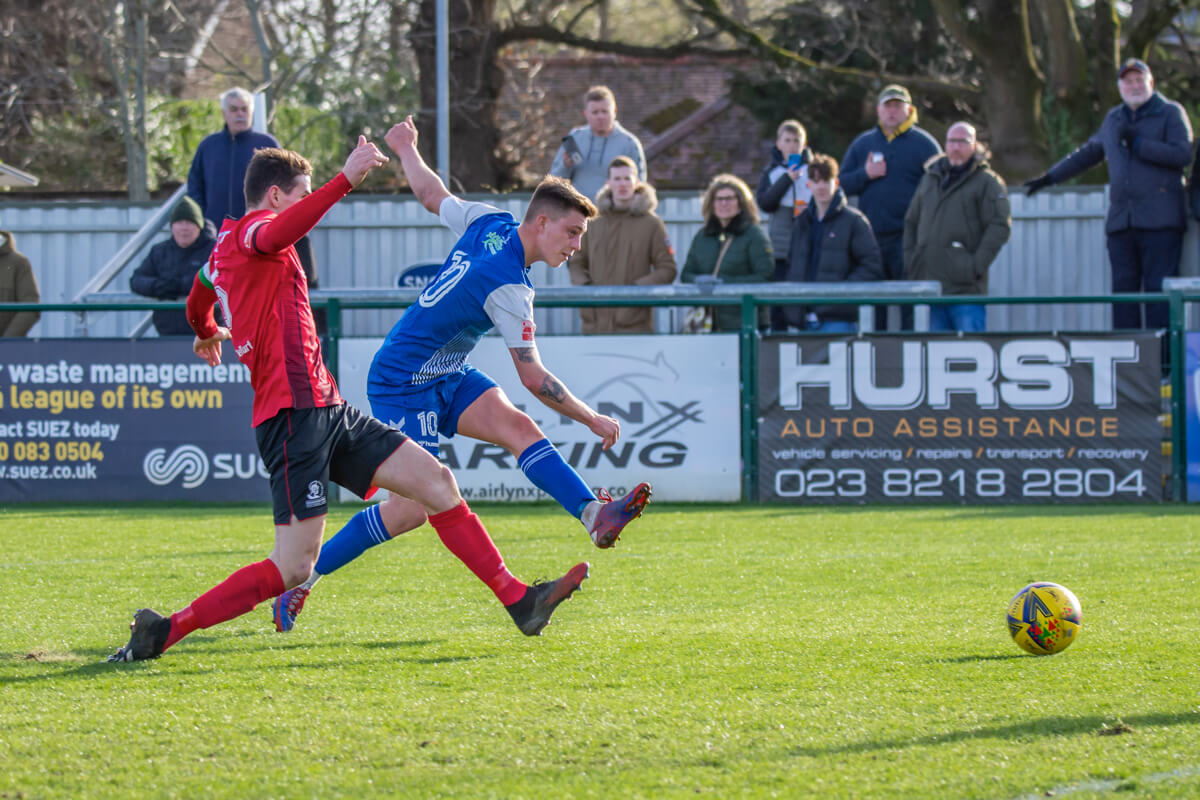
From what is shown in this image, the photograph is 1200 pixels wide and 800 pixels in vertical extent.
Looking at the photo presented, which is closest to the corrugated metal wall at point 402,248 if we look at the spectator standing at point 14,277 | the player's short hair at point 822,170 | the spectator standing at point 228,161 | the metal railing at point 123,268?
the metal railing at point 123,268

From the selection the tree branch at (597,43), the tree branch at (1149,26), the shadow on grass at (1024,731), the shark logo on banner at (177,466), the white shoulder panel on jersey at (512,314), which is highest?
the tree branch at (597,43)

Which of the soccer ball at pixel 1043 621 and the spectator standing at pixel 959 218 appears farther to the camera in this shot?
the spectator standing at pixel 959 218

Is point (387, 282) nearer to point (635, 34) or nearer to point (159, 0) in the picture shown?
point (159, 0)

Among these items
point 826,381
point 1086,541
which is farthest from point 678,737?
point 826,381

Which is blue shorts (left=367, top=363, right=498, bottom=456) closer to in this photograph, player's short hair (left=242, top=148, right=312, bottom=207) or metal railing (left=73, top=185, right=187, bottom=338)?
player's short hair (left=242, top=148, right=312, bottom=207)

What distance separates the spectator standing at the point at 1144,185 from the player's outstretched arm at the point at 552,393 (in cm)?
733

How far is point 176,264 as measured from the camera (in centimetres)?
1221

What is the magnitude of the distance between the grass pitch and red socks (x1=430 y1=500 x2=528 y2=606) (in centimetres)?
23

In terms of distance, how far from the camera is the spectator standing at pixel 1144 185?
1167 centimetres

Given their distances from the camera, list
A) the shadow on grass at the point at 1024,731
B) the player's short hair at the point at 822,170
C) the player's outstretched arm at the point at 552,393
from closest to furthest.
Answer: the shadow on grass at the point at 1024,731 < the player's outstretched arm at the point at 552,393 < the player's short hair at the point at 822,170

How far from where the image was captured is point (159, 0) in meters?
25.5

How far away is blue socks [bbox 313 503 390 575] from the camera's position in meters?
6.07

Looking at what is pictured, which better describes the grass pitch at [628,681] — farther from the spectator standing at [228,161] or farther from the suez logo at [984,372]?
the spectator standing at [228,161]

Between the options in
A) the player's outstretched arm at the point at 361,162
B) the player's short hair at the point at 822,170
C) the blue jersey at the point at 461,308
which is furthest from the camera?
the player's short hair at the point at 822,170
